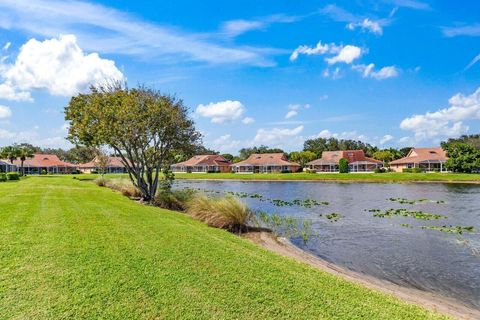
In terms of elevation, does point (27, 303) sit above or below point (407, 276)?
above

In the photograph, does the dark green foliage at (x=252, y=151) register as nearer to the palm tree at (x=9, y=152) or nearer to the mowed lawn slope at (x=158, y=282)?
the palm tree at (x=9, y=152)

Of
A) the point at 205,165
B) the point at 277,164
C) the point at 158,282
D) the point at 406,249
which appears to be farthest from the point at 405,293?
the point at 205,165

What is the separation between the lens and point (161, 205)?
870 inches

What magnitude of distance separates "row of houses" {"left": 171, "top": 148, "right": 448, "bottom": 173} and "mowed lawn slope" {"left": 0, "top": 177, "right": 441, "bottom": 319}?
82654 millimetres

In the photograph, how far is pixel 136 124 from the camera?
21.5m

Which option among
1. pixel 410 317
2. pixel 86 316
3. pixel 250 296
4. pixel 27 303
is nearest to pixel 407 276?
pixel 410 317

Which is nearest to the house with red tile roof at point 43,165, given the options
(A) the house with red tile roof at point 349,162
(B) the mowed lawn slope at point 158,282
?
→ (A) the house with red tile roof at point 349,162

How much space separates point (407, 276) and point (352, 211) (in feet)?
50.0

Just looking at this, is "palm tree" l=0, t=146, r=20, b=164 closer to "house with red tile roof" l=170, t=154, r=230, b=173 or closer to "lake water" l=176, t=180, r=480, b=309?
"house with red tile roof" l=170, t=154, r=230, b=173

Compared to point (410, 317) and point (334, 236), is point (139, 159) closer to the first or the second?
point (334, 236)

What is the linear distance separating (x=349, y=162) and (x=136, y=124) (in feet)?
259

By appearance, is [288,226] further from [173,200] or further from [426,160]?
[426,160]

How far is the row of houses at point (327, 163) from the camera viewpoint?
85.3 meters

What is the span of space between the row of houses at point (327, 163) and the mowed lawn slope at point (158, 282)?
82654mm
